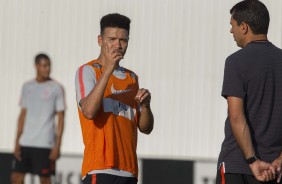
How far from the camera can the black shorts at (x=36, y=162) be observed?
11211 millimetres

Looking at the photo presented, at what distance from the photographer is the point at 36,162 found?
37.1ft

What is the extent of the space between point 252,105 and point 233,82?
181mm

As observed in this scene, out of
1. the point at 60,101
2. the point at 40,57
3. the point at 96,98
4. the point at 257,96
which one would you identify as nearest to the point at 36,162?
the point at 60,101

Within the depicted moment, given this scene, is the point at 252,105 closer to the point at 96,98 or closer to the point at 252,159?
the point at 252,159

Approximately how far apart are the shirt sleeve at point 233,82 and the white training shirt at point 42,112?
6178 mm

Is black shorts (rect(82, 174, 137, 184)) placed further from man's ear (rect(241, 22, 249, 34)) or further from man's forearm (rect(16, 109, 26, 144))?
man's forearm (rect(16, 109, 26, 144))

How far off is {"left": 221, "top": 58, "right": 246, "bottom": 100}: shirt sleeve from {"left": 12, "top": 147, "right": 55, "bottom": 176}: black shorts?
6252mm

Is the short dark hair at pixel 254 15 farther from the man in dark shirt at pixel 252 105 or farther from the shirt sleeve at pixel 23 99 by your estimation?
the shirt sleeve at pixel 23 99

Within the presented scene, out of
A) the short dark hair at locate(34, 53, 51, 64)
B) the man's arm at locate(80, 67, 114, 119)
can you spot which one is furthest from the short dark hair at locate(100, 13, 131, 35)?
the short dark hair at locate(34, 53, 51, 64)

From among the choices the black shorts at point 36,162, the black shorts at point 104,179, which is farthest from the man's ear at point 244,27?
the black shorts at point 36,162

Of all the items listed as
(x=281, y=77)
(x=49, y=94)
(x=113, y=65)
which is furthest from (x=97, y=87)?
(x=49, y=94)

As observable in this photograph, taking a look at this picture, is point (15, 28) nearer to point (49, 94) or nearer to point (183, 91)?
point (49, 94)

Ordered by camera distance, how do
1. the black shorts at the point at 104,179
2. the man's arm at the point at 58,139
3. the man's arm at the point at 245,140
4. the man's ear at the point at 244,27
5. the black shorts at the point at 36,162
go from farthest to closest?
the black shorts at the point at 36,162, the man's arm at the point at 58,139, the black shorts at the point at 104,179, the man's ear at the point at 244,27, the man's arm at the point at 245,140

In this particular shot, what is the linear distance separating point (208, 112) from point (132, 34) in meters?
1.42
